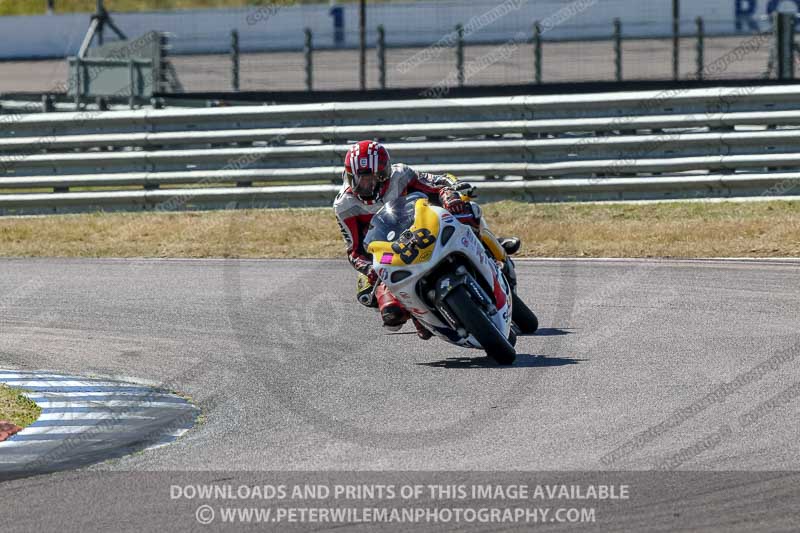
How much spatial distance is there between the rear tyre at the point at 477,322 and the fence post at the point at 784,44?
13.2 m

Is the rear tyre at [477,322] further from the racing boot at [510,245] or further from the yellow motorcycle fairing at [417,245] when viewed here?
the racing boot at [510,245]

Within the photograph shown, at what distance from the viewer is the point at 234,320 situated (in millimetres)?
11156

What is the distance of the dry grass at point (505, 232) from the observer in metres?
14.6

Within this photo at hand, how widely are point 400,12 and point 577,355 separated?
24.1 m

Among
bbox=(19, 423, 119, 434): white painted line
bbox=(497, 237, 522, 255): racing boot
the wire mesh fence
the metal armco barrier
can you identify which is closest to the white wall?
the wire mesh fence

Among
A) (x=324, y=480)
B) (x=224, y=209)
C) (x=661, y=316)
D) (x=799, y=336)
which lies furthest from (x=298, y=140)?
(x=324, y=480)

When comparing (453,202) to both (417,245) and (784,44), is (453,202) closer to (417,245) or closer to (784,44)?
(417,245)

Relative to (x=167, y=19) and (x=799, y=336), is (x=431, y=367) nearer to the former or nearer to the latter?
(x=799, y=336)

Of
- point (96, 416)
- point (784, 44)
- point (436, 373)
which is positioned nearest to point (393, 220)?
point (436, 373)

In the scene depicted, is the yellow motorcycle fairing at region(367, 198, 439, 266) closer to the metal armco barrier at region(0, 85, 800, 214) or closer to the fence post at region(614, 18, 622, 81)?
the metal armco barrier at region(0, 85, 800, 214)

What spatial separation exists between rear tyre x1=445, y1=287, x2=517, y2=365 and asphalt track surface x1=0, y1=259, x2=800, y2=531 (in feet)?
0.46

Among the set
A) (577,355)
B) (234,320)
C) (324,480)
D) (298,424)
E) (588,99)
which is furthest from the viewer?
(588,99)

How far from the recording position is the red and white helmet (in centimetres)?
955

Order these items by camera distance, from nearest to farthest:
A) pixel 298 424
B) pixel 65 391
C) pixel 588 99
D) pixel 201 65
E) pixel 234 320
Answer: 1. pixel 298 424
2. pixel 65 391
3. pixel 234 320
4. pixel 588 99
5. pixel 201 65
